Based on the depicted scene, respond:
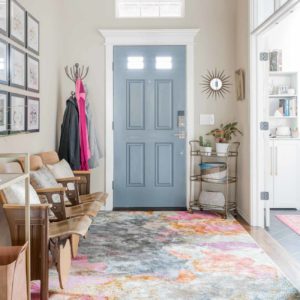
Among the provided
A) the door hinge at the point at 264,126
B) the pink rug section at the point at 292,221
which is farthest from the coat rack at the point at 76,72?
the pink rug section at the point at 292,221

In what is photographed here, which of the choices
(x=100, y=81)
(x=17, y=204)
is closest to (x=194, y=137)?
(x=100, y=81)

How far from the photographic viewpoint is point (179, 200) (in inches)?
216

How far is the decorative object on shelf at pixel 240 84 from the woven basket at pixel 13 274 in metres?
3.39

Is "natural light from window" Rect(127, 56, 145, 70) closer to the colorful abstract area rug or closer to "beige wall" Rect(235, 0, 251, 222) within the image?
"beige wall" Rect(235, 0, 251, 222)

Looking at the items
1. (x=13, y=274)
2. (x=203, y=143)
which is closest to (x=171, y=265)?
(x=13, y=274)

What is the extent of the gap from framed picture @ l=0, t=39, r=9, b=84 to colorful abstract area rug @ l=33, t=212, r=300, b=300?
1.54m

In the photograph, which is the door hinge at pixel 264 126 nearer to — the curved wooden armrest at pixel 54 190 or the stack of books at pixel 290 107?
the stack of books at pixel 290 107

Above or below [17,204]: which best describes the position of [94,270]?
below

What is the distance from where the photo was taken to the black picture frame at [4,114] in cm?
314

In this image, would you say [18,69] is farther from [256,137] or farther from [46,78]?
[256,137]

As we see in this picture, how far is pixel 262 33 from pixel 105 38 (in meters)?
2.03

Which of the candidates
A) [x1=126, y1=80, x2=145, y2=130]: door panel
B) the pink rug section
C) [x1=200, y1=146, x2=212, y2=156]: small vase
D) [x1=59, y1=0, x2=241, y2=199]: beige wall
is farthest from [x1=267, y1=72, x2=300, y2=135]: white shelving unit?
[x1=126, y1=80, x2=145, y2=130]: door panel

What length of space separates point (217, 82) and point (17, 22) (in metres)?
2.77

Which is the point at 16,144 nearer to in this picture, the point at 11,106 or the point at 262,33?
the point at 11,106
